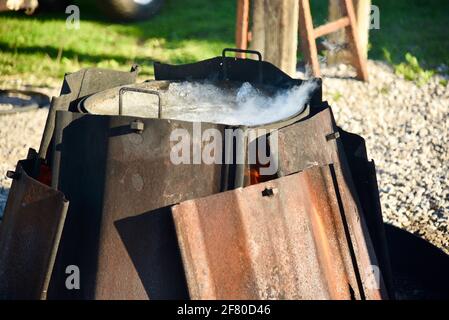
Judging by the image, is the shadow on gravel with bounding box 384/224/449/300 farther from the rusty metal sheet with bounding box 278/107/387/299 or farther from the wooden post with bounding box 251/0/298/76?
the wooden post with bounding box 251/0/298/76

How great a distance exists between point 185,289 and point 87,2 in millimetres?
7689

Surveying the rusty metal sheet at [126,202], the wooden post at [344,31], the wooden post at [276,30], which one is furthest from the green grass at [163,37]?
the rusty metal sheet at [126,202]

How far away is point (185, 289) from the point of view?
301cm

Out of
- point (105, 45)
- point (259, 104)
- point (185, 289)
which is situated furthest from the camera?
point (105, 45)

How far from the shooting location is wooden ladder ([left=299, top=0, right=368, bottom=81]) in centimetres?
688

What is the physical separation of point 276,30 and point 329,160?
2.99m

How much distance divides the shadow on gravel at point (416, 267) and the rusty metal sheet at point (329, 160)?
72 centimetres

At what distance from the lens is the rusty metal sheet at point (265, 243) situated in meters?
2.99

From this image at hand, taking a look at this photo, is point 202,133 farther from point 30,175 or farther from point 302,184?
point 30,175

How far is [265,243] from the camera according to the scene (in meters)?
3.09

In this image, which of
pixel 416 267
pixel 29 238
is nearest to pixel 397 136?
pixel 416 267

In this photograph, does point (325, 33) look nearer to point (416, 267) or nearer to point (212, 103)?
point (416, 267)
